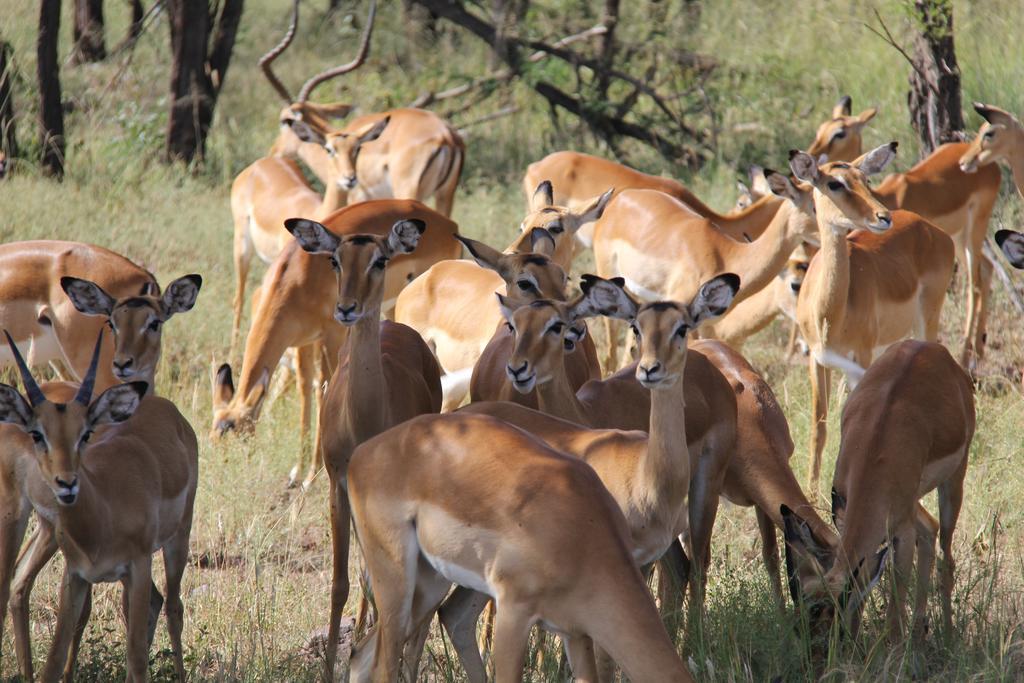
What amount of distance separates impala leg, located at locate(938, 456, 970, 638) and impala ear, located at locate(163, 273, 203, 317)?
269 cm

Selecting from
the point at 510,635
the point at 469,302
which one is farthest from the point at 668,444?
the point at 469,302

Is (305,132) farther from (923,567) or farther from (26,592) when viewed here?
(923,567)

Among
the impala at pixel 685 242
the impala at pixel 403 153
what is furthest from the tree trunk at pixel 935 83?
the impala at pixel 403 153

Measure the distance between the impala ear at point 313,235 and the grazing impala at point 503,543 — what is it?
1.14 metres

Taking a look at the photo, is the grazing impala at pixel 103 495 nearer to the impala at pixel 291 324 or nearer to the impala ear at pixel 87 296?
the impala ear at pixel 87 296

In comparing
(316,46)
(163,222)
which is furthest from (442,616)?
(316,46)

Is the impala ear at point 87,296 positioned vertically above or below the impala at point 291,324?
above

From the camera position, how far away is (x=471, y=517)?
134 inches

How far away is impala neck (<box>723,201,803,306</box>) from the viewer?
22.9 ft

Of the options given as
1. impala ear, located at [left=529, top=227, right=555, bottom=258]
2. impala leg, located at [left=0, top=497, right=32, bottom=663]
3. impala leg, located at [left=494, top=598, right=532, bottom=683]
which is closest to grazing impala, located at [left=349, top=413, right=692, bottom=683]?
impala leg, located at [left=494, top=598, right=532, bottom=683]

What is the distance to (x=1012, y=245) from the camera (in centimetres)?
455

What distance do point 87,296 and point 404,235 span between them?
114cm

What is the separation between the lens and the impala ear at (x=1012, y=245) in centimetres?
449

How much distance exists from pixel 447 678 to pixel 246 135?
A: 10.6 m
